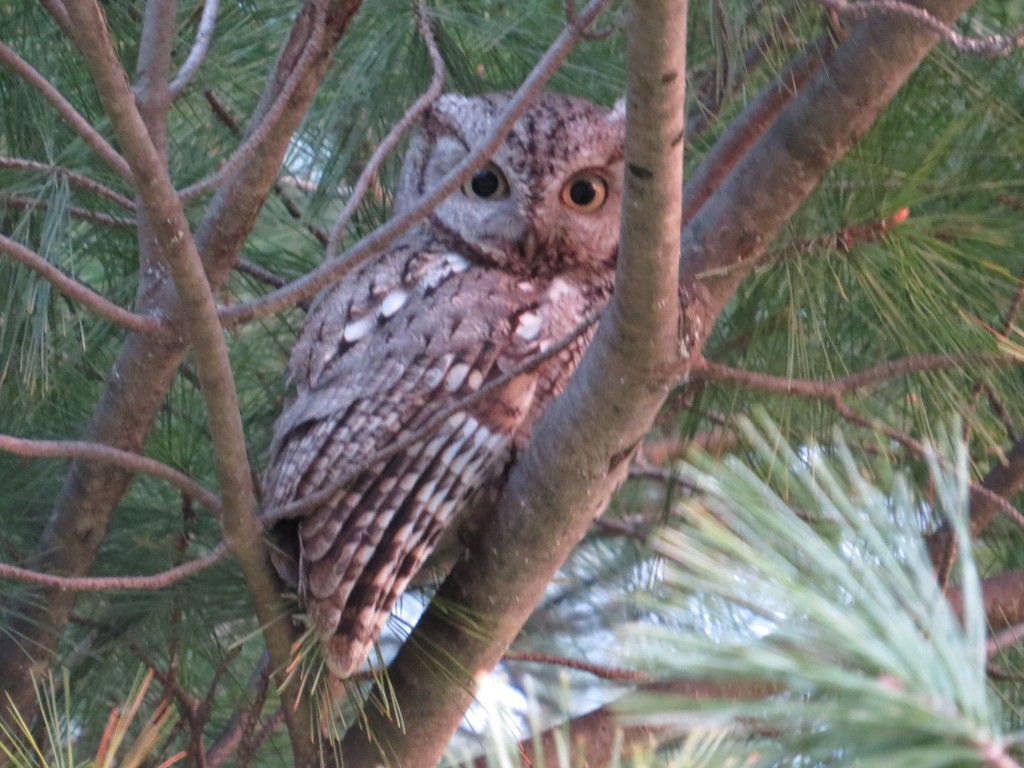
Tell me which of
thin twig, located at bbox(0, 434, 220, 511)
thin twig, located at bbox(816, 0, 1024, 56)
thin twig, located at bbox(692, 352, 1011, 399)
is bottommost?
thin twig, located at bbox(0, 434, 220, 511)

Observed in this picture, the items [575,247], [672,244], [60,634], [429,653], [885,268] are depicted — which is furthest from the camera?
[575,247]

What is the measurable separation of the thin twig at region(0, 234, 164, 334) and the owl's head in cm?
66

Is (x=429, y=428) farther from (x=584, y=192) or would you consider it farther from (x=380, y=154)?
(x=584, y=192)

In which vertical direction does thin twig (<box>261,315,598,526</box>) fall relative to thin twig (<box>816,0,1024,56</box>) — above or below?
below

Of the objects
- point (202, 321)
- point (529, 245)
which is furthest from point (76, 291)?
point (529, 245)

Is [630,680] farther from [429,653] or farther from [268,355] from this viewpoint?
[268,355]

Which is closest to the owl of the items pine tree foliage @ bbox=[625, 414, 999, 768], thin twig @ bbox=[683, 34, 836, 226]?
thin twig @ bbox=[683, 34, 836, 226]

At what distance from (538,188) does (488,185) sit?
0.10 m

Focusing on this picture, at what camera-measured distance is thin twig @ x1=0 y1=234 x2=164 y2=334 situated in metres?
0.97

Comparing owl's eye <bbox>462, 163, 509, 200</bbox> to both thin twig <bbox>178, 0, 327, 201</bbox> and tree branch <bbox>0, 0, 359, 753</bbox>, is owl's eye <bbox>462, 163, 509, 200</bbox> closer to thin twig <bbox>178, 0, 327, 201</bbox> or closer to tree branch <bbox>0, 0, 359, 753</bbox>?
tree branch <bbox>0, 0, 359, 753</bbox>

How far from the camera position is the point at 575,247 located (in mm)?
1724

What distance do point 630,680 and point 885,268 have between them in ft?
2.39

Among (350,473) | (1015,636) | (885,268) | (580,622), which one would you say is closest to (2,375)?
(350,473)

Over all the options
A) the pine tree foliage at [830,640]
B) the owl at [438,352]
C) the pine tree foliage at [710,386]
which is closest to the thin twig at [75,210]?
the pine tree foliage at [710,386]
